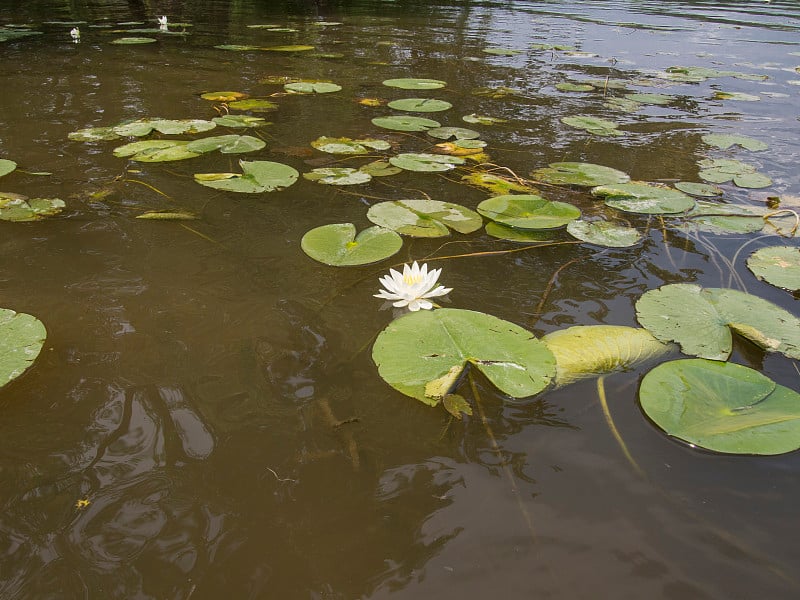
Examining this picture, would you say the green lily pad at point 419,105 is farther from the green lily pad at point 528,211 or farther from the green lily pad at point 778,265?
the green lily pad at point 778,265

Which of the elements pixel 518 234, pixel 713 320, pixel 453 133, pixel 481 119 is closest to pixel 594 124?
pixel 481 119

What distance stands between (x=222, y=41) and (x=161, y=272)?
5.30 m

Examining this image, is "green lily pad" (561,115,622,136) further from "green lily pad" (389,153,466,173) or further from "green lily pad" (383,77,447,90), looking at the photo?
"green lily pad" (383,77,447,90)

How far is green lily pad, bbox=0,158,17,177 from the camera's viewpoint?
2230 millimetres

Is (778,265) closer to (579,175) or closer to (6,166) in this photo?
(579,175)

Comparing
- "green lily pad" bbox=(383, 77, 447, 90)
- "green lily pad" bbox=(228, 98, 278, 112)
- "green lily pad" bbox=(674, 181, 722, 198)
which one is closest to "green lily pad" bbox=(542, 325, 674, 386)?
"green lily pad" bbox=(674, 181, 722, 198)

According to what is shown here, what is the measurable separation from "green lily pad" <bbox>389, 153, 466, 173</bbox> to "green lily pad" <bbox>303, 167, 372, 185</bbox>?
0.70 feet

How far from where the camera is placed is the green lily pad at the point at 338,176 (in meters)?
2.29

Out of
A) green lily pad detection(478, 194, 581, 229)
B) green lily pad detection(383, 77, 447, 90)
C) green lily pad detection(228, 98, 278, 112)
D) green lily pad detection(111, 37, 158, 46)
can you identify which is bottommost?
green lily pad detection(478, 194, 581, 229)

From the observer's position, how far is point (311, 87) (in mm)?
3791

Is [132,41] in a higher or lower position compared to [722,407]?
higher

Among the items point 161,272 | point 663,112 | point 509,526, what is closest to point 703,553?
point 509,526

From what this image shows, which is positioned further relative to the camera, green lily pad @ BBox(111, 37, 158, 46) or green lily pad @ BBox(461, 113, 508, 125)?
green lily pad @ BBox(111, 37, 158, 46)

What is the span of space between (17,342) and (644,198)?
232cm
